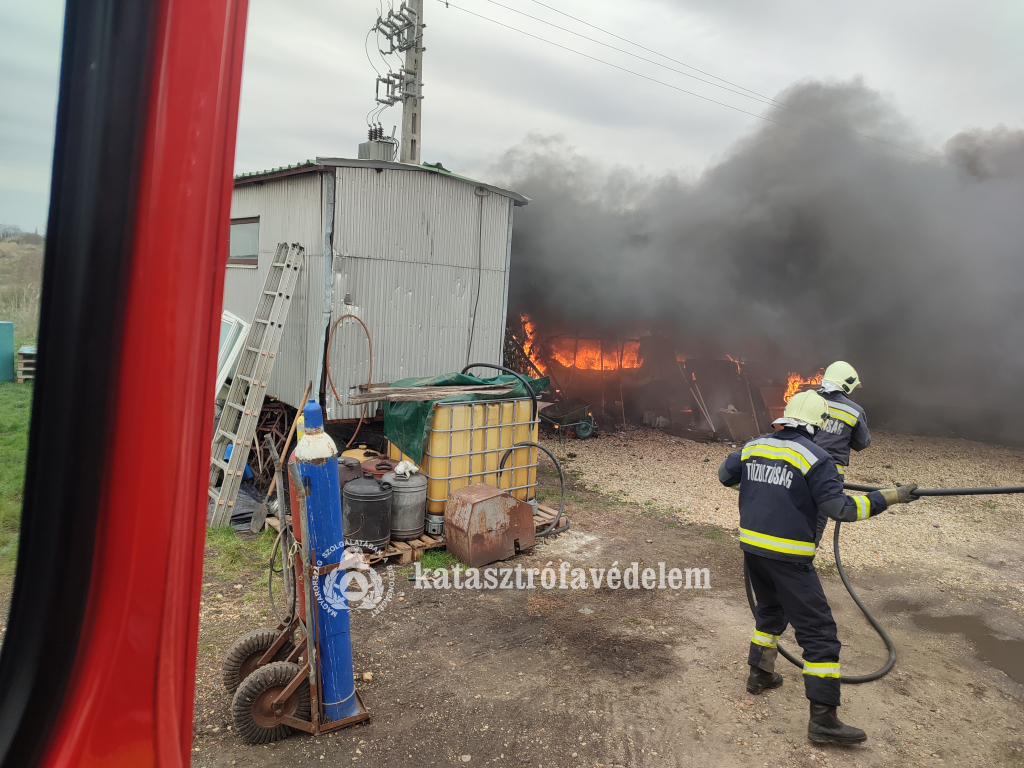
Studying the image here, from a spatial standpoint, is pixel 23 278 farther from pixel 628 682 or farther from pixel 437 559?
pixel 437 559

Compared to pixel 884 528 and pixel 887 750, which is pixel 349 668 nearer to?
pixel 887 750

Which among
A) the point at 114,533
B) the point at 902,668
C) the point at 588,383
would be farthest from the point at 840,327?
the point at 114,533

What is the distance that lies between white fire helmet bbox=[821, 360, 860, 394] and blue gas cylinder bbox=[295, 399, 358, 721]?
4.72 meters

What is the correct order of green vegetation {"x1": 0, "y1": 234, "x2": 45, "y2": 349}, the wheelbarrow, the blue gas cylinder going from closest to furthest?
green vegetation {"x1": 0, "y1": 234, "x2": 45, "y2": 349} → the blue gas cylinder → the wheelbarrow

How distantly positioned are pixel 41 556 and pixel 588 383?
1328cm

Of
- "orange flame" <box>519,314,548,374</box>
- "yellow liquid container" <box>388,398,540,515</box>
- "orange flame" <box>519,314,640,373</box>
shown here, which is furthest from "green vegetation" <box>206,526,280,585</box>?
"orange flame" <box>519,314,640,373</box>

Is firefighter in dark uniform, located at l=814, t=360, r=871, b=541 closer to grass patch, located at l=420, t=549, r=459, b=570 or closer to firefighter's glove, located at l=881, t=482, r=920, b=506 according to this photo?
firefighter's glove, located at l=881, t=482, r=920, b=506

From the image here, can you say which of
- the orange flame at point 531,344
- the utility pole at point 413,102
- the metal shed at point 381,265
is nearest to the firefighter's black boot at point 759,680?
the metal shed at point 381,265

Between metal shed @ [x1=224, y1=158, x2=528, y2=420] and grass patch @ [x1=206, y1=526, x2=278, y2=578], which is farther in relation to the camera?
metal shed @ [x1=224, y1=158, x2=528, y2=420]

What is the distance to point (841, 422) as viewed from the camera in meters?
5.46

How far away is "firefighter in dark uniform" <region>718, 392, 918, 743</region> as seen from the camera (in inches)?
138

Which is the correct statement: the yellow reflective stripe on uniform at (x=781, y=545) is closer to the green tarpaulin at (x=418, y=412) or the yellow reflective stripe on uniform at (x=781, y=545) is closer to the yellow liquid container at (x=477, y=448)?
the yellow liquid container at (x=477, y=448)

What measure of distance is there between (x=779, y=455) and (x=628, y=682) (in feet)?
6.29

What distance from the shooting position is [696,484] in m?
9.20
